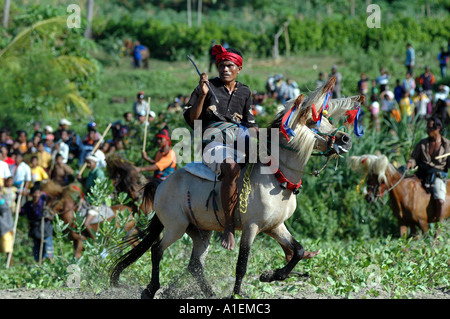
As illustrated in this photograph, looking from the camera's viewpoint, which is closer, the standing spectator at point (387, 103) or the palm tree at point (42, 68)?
the standing spectator at point (387, 103)

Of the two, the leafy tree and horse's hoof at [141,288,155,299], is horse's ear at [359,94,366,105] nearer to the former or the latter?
horse's hoof at [141,288,155,299]

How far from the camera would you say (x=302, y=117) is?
289 inches

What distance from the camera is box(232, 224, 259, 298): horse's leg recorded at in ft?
24.5

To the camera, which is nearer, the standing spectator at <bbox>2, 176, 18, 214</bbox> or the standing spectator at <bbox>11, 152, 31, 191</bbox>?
the standing spectator at <bbox>2, 176, 18, 214</bbox>

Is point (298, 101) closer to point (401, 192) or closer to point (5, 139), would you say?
point (401, 192)

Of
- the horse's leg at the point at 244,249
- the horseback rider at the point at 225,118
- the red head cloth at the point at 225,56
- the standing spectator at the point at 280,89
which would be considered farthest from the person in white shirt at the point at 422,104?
the horse's leg at the point at 244,249

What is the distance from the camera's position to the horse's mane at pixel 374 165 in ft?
43.7

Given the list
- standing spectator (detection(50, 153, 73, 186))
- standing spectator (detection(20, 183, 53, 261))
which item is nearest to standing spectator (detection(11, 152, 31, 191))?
standing spectator (detection(50, 153, 73, 186))

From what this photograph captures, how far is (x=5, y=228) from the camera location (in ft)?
44.3

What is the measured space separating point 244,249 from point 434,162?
656cm

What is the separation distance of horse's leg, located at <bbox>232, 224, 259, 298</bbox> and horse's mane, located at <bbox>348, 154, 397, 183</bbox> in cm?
638

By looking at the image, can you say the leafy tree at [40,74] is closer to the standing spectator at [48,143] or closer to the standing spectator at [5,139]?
the standing spectator at [5,139]

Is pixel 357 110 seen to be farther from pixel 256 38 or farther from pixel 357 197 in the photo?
pixel 256 38

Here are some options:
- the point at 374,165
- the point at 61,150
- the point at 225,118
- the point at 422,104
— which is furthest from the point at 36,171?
the point at 422,104
